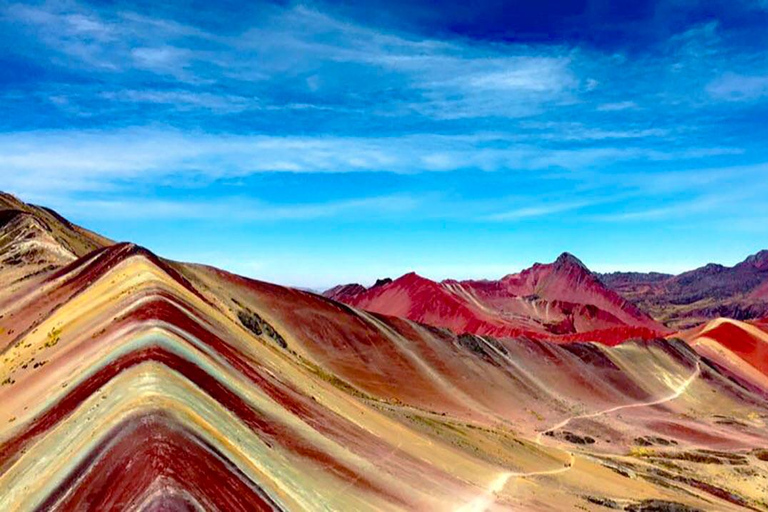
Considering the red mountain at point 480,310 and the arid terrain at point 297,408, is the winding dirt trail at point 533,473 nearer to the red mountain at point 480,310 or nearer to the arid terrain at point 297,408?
the arid terrain at point 297,408

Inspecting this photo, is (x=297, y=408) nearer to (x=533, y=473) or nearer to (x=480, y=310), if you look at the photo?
(x=533, y=473)

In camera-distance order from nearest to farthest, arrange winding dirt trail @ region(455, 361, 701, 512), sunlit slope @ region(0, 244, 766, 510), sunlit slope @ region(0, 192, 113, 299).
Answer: sunlit slope @ region(0, 244, 766, 510)
winding dirt trail @ region(455, 361, 701, 512)
sunlit slope @ region(0, 192, 113, 299)

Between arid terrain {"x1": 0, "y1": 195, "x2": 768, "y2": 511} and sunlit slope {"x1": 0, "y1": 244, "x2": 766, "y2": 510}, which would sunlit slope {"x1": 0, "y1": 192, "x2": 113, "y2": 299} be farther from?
sunlit slope {"x1": 0, "y1": 244, "x2": 766, "y2": 510}

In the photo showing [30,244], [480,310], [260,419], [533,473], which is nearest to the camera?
[260,419]

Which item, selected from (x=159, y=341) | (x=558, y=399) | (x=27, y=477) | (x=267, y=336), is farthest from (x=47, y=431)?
(x=558, y=399)

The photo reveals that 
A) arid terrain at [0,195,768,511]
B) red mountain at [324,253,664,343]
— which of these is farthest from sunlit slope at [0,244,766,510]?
red mountain at [324,253,664,343]

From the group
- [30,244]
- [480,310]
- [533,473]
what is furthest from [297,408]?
[480,310]
